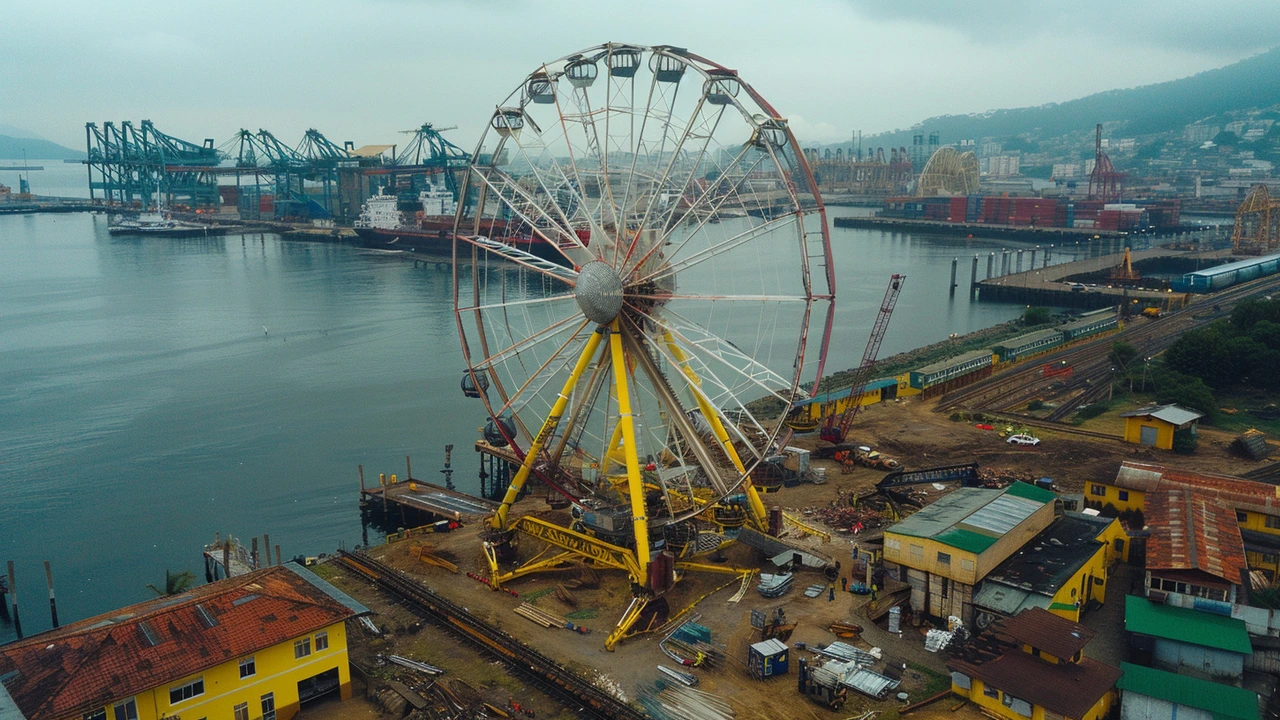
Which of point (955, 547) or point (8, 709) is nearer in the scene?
point (8, 709)

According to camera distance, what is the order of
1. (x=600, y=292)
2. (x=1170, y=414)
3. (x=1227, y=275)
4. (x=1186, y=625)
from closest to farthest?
(x=1186, y=625), (x=600, y=292), (x=1170, y=414), (x=1227, y=275)

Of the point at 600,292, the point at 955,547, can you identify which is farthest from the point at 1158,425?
the point at 600,292

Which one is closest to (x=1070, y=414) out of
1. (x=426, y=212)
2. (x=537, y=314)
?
(x=537, y=314)

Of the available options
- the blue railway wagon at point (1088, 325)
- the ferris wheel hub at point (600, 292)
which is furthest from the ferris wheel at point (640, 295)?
the blue railway wagon at point (1088, 325)

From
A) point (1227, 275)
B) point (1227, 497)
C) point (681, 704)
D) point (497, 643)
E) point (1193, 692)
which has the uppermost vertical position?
point (1227, 275)

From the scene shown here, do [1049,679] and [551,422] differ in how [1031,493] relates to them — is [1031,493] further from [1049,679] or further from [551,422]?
[551,422]

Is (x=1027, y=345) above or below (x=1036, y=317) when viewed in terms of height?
above
